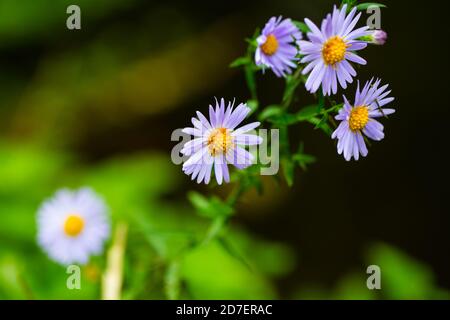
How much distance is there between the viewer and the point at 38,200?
321 centimetres

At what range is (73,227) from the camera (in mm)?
2609

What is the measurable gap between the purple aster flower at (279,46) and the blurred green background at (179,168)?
158 cm

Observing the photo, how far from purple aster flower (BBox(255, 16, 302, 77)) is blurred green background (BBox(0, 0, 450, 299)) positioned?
1580mm

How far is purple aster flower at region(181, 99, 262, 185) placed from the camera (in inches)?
54.3

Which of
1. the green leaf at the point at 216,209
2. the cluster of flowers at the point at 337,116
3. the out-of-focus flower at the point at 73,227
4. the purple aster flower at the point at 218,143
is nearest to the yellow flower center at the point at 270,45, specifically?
the cluster of flowers at the point at 337,116

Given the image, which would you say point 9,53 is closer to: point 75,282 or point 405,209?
point 75,282

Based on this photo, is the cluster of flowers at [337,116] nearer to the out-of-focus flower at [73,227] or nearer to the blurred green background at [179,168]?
the out-of-focus flower at [73,227]

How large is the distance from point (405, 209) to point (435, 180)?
271 mm

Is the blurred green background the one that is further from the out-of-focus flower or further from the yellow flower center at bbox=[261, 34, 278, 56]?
the yellow flower center at bbox=[261, 34, 278, 56]

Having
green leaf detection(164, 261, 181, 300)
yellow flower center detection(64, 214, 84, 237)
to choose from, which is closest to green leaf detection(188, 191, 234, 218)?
green leaf detection(164, 261, 181, 300)

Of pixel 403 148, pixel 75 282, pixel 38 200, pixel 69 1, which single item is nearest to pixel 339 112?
pixel 75 282

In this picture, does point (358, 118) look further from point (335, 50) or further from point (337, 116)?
point (335, 50)

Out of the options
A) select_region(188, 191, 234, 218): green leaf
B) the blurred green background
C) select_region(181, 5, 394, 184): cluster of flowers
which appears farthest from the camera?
the blurred green background

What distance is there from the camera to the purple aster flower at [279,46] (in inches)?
61.0
